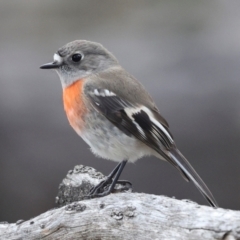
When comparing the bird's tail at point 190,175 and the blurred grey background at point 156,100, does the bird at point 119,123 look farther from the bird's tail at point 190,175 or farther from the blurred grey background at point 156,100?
the blurred grey background at point 156,100

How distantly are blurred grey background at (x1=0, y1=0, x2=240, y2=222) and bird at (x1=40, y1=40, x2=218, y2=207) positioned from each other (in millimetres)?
2109

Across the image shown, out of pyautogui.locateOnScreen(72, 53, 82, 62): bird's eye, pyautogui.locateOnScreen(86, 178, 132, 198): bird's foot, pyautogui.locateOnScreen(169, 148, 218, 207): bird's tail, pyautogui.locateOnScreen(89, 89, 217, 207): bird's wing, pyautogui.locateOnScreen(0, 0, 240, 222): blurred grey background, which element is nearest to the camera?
pyautogui.locateOnScreen(169, 148, 218, 207): bird's tail

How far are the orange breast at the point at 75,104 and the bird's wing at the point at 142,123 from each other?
0.39ft

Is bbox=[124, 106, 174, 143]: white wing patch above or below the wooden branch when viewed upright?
above

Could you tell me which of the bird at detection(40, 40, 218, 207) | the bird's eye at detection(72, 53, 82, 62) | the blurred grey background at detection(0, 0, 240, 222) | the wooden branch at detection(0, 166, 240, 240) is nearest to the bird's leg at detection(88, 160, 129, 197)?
the bird at detection(40, 40, 218, 207)

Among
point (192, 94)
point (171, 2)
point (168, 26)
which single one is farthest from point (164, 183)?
point (171, 2)

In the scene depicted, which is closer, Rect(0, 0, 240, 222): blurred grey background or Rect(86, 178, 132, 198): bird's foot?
Rect(86, 178, 132, 198): bird's foot

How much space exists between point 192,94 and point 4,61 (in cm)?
322

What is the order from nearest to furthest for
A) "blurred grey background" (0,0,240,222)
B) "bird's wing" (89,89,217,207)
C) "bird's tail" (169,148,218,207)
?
1. "bird's tail" (169,148,218,207)
2. "bird's wing" (89,89,217,207)
3. "blurred grey background" (0,0,240,222)

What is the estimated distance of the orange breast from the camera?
4.42 meters

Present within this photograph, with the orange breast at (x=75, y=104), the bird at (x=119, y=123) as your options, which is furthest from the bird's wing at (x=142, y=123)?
the orange breast at (x=75, y=104)

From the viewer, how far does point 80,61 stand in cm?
475

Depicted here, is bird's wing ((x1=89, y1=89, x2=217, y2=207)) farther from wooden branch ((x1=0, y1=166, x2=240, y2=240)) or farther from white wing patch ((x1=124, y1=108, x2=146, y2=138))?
wooden branch ((x1=0, y1=166, x2=240, y2=240))

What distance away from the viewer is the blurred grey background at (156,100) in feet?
21.8
